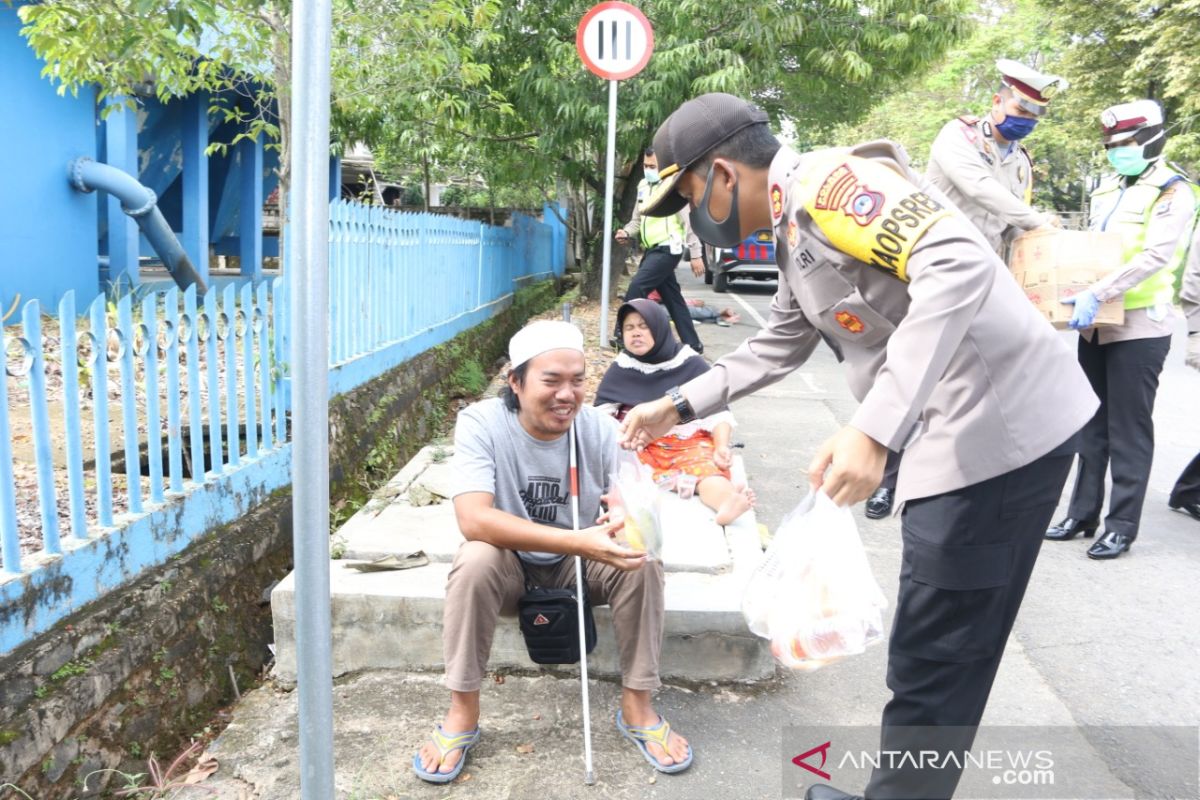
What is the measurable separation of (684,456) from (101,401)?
8.21ft

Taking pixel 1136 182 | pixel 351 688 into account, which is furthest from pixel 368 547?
pixel 1136 182

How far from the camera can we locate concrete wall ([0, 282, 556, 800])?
261 cm

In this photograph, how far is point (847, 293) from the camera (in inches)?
85.2

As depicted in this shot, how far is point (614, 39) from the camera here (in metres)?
7.50

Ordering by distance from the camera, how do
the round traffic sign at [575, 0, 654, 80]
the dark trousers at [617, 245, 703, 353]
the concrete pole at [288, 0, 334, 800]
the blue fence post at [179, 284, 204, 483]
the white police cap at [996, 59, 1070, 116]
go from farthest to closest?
the dark trousers at [617, 245, 703, 353] < the round traffic sign at [575, 0, 654, 80] < the white police cap at [996, 59, 1070, 116] < the blue fence post at [179, 284, 204, 483] < the concrete pole at [288, 0, 334, 800]

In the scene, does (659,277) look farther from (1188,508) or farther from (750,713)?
(750,713)

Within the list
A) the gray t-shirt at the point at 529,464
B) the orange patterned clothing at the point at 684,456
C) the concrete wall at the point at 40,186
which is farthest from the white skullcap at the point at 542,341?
the concrete wall at the point at 40,186

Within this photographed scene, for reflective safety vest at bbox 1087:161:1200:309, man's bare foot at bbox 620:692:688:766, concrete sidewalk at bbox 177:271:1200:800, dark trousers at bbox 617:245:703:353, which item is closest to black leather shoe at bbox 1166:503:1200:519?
concrete sidewalk at bbox 177:271:1200:800

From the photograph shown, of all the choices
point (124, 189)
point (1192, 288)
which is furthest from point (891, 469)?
point (124, 189)

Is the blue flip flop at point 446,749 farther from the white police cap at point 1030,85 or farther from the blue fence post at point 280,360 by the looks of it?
the white police cap at point 1030,85

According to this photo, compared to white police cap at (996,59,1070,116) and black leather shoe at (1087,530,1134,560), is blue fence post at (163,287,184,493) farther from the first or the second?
black leather shoe at (1087,530,1134,560)

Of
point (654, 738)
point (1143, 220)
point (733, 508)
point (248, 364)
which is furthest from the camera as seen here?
point (1143, 220)

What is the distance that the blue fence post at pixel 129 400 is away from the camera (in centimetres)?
315

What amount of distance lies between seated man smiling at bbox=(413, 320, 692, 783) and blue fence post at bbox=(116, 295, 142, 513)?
3.38 feet
